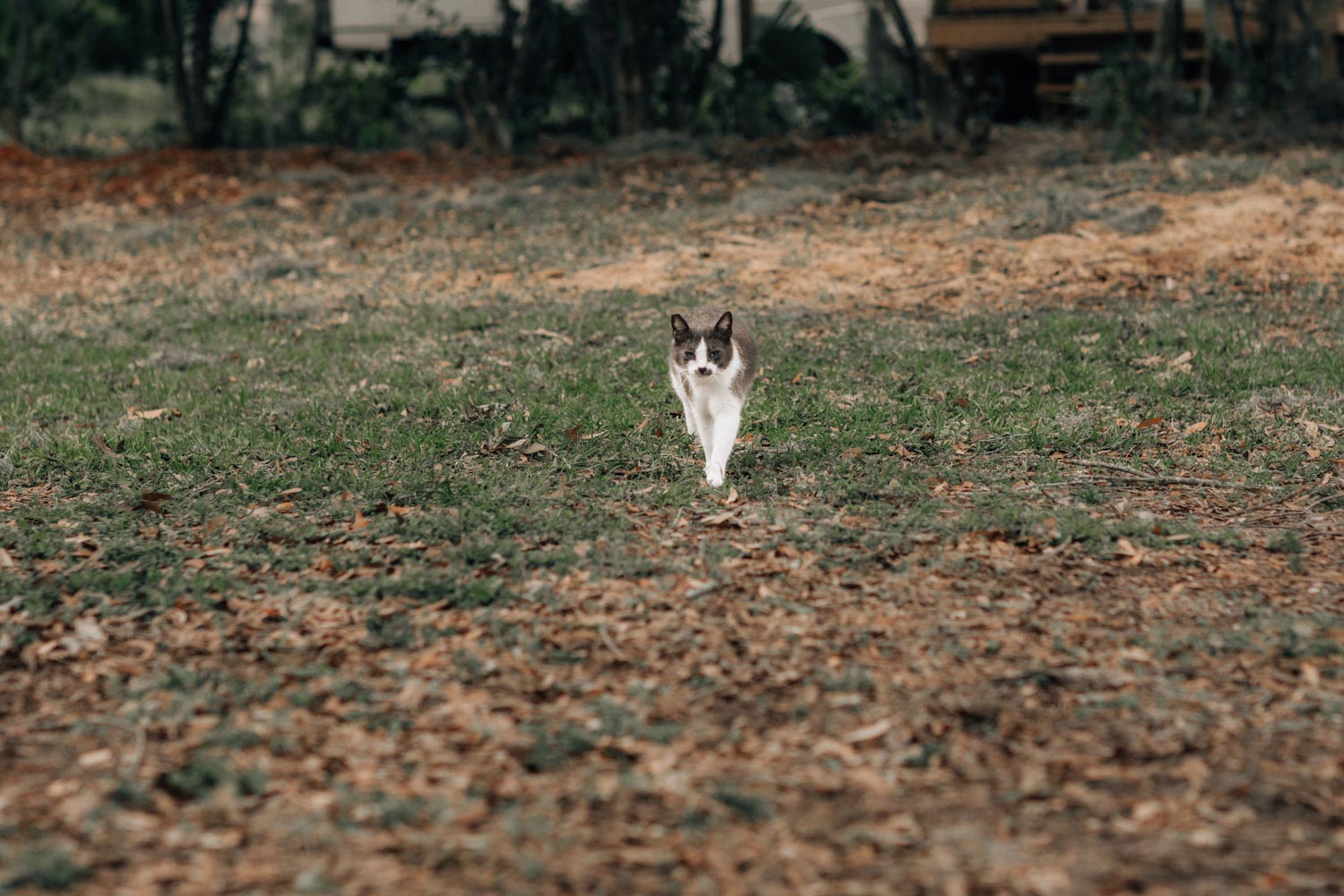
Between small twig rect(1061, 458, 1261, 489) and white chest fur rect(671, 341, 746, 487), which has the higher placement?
white chest fur rect(671, 341, 746, 487)

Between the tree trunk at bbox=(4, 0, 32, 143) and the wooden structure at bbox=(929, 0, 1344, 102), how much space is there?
464 inches

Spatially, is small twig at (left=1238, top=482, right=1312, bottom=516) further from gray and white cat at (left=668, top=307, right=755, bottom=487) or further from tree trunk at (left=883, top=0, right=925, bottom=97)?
tree trunk at (left=883, top=0, right=925, bottom=97)

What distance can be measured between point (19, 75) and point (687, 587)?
1612 cm

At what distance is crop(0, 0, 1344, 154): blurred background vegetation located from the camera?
626 inches

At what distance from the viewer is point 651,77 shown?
17250 millimetres

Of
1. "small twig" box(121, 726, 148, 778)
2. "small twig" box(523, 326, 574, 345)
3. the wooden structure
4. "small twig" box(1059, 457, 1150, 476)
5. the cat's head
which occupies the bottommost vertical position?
"small twig" box(121, 726, 148, 778)

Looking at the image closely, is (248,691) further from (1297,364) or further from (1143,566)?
(1297,364)

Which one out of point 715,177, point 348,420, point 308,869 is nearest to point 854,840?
point 308,869

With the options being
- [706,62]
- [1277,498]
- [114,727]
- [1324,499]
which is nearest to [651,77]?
[706,62]

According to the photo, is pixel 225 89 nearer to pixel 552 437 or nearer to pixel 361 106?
pixel 361 106

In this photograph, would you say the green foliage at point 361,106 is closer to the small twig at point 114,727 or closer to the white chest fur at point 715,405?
the white chest fur at point 715,405

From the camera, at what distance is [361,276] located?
12.1 m

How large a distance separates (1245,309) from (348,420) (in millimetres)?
6505

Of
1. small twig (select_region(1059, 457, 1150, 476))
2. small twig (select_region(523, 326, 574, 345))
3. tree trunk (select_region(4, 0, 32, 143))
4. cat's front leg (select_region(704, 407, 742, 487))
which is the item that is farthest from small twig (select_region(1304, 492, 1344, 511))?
tree trunk (select_region(4, 0, 32, 143))
